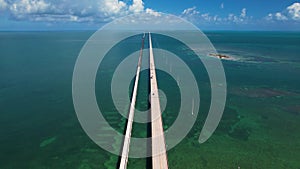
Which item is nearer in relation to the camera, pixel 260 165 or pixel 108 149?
pixel 260 165

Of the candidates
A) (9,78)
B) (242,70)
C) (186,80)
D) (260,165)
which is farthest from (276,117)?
(9,78)

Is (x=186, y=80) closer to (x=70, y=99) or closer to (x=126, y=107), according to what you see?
(x=126, y=107)

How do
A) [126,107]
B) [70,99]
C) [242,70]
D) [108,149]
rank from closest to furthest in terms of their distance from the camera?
[108,149] → [126,107] → [70,99] → [242,70]

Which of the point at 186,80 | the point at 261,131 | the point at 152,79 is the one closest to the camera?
the point at 261,131

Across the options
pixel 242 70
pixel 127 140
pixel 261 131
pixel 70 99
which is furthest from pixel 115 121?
pixel 242 70

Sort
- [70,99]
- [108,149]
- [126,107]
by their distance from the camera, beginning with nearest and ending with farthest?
[108,149] → [126,107] → [70,99]

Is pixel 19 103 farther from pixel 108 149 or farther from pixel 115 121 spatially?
pixel 108 149

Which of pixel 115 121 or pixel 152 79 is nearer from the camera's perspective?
pixel 115 121

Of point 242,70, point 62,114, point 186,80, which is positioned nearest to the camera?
point 62,114

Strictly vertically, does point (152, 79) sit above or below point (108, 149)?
above
